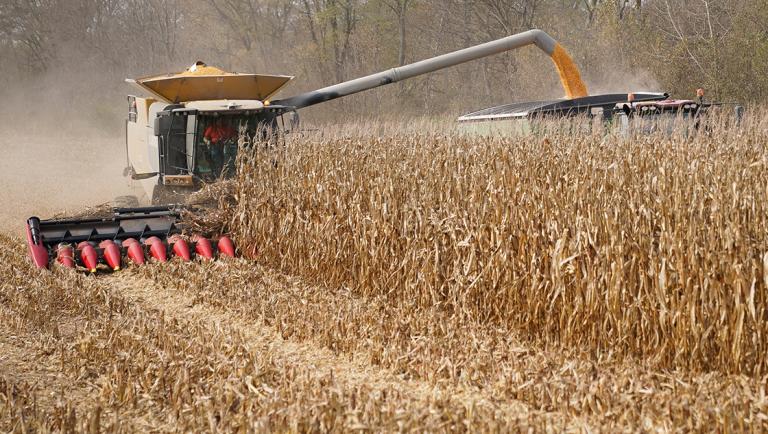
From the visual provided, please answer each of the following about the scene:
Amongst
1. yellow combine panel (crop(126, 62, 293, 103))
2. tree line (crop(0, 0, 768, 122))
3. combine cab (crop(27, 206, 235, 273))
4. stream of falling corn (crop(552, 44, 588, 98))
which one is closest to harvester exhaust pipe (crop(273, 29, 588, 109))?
stream of falling corn (crop(552, 44, 588, 98))

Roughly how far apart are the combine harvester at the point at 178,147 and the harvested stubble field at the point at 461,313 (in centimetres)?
82

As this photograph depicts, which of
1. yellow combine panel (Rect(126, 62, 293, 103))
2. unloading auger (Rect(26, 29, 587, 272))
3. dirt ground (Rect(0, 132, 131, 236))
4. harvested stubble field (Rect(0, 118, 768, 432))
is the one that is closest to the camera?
harvested stubble field (Rect(0, 118, 768, 432))

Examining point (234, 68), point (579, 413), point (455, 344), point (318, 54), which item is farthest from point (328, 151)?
point (234, 68)

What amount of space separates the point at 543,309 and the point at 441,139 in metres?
2.59

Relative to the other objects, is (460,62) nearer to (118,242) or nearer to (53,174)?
(118,242)

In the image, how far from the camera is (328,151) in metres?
7.82

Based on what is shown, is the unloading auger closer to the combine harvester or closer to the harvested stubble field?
the combine harvester

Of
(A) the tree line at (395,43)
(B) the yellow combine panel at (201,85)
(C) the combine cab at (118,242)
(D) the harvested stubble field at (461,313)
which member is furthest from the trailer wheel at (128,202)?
(A) the tree line at (395,43)

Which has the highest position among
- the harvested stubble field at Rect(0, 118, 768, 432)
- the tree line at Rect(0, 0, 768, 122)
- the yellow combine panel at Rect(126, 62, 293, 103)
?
the tree line at Rect(0, 0, 768, 122)

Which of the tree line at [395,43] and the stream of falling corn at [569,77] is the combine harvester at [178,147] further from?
the tree line at [395,43]

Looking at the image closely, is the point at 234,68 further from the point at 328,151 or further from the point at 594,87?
the point at 328,151

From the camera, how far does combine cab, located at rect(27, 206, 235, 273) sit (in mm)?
8086

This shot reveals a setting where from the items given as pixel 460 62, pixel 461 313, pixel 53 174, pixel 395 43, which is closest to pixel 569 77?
pixel 460 62

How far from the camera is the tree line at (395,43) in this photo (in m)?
17.4
